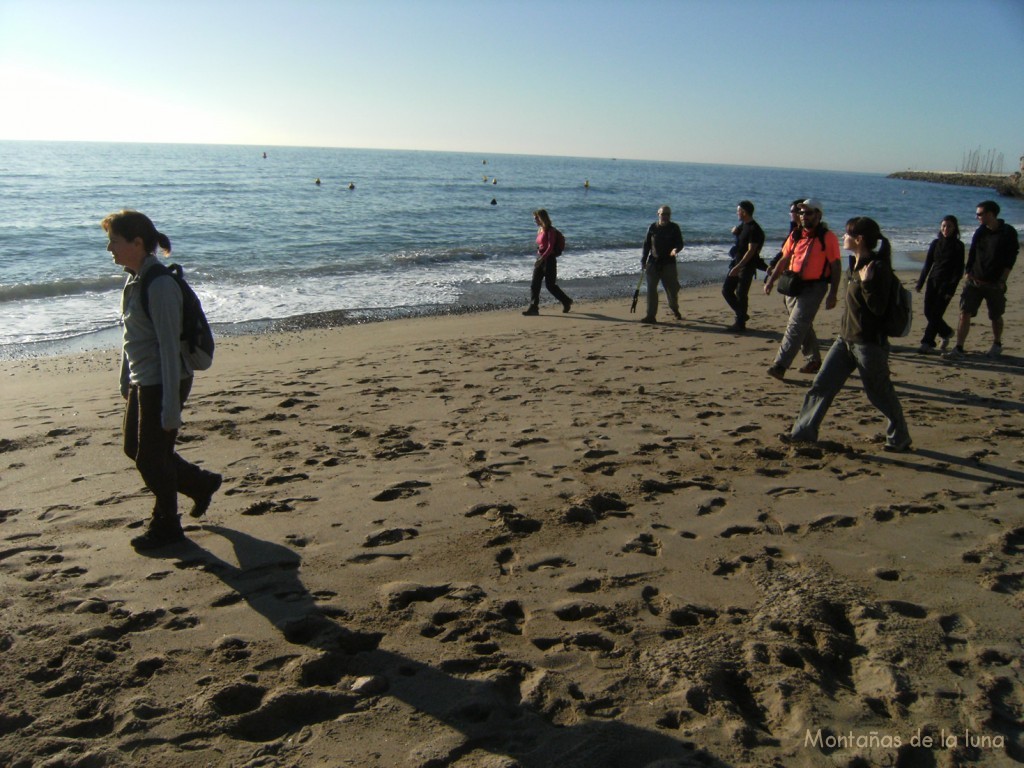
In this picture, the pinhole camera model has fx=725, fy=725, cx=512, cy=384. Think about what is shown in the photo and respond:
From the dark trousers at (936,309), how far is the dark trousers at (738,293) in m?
2.05

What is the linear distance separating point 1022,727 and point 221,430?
534 cm

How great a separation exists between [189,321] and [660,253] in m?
7.69

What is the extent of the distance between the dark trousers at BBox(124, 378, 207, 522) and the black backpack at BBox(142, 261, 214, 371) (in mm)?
135

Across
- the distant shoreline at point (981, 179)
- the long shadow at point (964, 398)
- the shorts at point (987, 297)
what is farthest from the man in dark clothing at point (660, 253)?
the distant shoreline at point (981, 179)

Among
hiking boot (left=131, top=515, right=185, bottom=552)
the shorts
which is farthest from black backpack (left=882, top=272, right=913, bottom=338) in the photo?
hiking boot (left=131, top=515, right=185, bottom=552)

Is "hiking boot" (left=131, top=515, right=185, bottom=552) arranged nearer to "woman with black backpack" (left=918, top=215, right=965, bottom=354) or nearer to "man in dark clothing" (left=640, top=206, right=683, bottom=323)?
"man in dark clothing" (left=640, top=206, right=683, bottom=323)

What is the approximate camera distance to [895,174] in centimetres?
17238

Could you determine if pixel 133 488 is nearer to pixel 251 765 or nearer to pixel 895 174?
pixel 251 765

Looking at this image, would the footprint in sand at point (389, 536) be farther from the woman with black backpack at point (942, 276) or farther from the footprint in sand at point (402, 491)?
the woman with black backpack at point (942, 276)

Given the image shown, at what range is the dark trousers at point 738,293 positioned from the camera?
31.2ft

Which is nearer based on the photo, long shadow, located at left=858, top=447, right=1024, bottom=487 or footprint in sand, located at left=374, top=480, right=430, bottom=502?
footprint in sand, located at left=374, top=480, right=430, bottom=502

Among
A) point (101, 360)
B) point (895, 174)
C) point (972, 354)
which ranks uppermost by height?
point (895, 174)

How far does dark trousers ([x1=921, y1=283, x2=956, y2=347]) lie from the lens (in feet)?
27.3

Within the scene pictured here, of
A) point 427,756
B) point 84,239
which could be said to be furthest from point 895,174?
point 427,756
